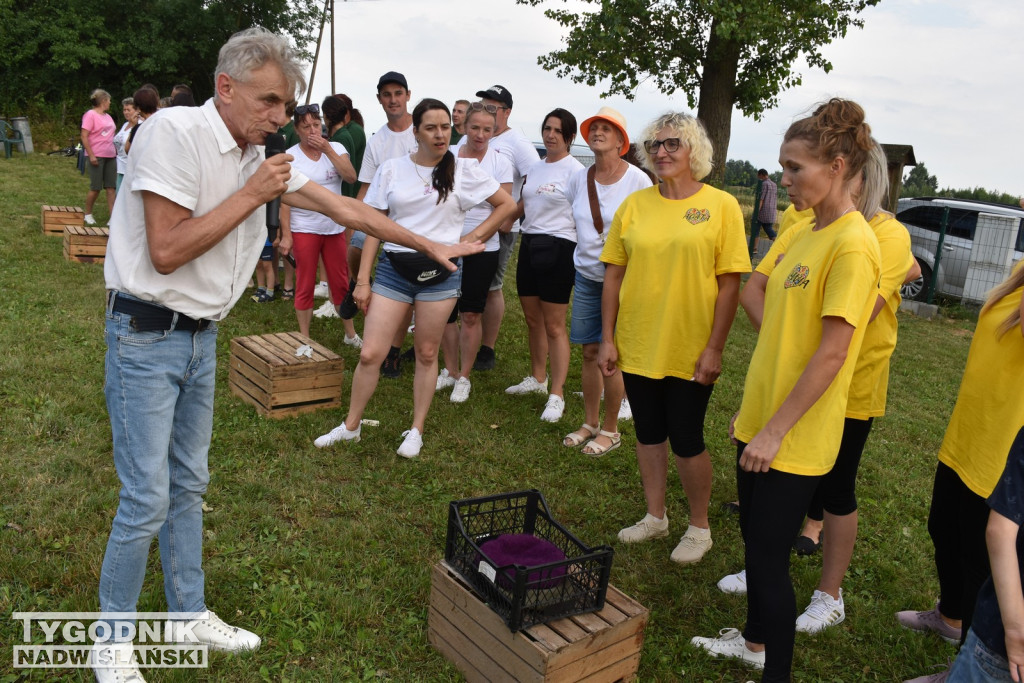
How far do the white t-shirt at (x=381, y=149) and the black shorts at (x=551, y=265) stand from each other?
1432 millimetres

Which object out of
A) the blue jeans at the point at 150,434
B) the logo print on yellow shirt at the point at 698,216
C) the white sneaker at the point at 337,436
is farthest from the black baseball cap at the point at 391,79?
the blue jeans at the point at 150,434

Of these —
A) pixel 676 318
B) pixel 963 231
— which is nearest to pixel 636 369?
pixel 676 318

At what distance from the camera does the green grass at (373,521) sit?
10.6ft

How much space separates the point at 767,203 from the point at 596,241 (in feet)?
41.3

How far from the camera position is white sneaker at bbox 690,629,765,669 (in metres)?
3.22

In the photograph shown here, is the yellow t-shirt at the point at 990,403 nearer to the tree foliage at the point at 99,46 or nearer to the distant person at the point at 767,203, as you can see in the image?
the distant person at the point at 767,203

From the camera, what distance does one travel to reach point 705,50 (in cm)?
1767

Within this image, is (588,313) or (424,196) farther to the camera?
(588,313)

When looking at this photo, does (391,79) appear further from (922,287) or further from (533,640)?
(922,287)

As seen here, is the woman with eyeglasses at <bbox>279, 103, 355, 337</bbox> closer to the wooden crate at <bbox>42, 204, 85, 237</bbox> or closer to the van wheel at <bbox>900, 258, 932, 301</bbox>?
the wooden crate at <bbox>42, 204, 85, 237</bbox>

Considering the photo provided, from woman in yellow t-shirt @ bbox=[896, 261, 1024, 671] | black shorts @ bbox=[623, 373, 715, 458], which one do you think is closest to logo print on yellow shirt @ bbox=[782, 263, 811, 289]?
woman in yellow t-shirt @ bbox=[896, 261, 1024, 671]

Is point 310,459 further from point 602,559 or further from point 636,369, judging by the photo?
point 602,559

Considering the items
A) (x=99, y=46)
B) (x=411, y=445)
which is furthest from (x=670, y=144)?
(x=99, y=46)

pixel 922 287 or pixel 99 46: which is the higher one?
pixel 99 46
